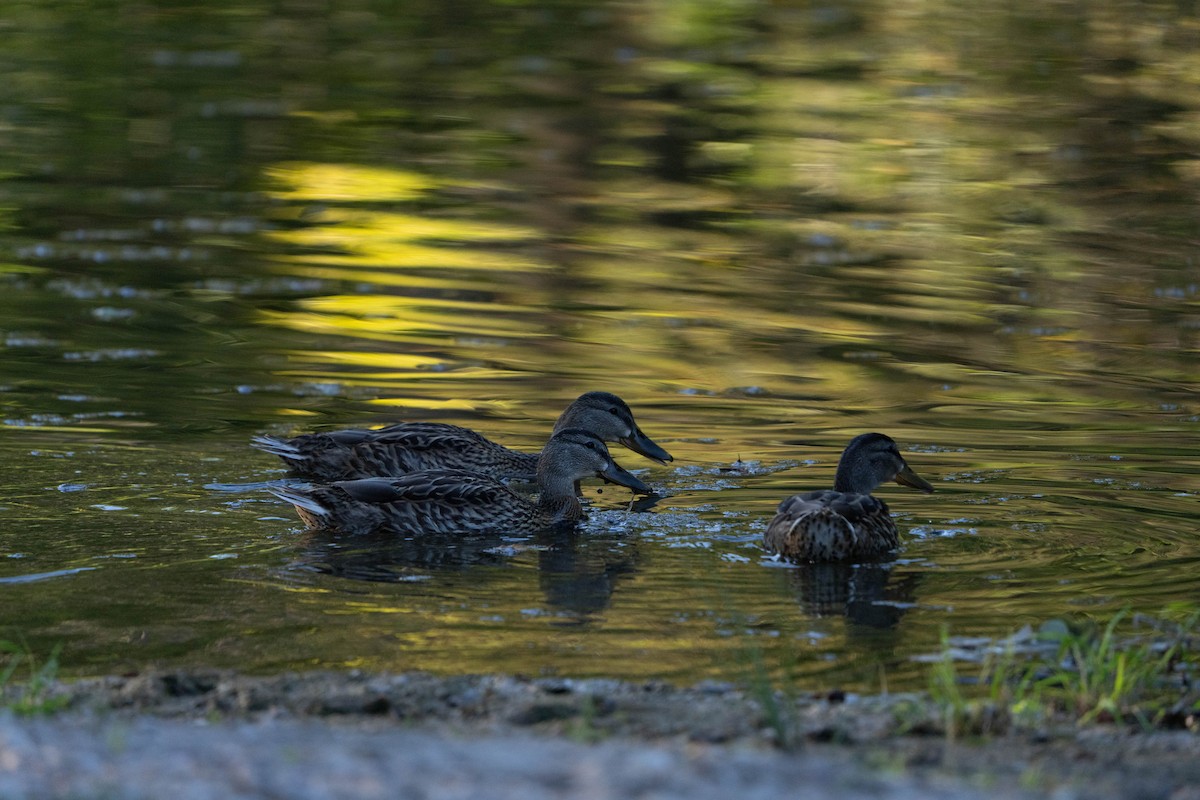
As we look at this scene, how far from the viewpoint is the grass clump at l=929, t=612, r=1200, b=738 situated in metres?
6.19

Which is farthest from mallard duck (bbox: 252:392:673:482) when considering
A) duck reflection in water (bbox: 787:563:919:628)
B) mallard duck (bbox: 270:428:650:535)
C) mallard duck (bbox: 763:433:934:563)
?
duck reflection in water (bbox: 787:563:919:628)

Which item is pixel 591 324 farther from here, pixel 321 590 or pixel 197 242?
pixel 321 590

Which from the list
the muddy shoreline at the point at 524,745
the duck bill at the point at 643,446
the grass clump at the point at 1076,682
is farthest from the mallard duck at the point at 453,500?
the grass clump at the point at 1076,682

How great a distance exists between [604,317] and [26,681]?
8718mm

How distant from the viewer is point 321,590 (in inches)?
338

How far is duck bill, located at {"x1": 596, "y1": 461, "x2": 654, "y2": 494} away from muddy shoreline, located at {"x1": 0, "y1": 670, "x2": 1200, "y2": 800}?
4083 millimetres

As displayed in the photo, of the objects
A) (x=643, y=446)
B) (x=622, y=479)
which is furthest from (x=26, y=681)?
(x=643, y=446)

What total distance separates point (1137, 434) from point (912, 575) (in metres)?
3.45

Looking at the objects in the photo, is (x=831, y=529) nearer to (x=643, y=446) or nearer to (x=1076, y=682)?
(x=1076, y=682)

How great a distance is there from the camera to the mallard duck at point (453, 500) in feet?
32.8

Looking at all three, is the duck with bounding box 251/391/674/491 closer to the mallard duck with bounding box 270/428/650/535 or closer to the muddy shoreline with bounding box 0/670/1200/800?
the mallard duck with bounding box 270/428/650/535

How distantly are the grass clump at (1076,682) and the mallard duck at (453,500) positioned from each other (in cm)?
344

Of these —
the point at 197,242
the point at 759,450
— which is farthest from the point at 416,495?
the point at 197,242

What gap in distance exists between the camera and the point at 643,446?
11742 mm
